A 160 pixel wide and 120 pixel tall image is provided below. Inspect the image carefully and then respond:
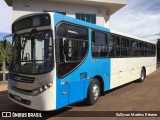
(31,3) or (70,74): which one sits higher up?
(31,3)

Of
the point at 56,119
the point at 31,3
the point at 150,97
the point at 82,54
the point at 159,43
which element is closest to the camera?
the point at 56,119

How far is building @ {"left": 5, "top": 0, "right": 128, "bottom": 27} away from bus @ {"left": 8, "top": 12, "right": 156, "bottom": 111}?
1352cm

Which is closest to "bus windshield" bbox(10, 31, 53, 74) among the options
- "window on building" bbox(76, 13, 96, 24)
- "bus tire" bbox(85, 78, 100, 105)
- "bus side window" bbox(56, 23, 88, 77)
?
"bus side window" bbox(56, 23, 88, 77)

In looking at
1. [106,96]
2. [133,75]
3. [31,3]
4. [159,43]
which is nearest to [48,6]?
[31,3]

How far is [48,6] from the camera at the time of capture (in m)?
20.3

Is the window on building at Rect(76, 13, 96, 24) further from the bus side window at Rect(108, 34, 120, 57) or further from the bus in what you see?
the bus

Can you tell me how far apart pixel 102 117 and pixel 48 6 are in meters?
16.4

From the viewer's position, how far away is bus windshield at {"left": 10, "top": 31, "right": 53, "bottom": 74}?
546 centimetres

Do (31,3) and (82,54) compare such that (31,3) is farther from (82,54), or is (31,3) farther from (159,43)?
(159,43)

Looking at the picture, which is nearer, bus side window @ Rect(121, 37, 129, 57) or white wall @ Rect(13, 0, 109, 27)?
bus side window @ Rect(121, 37, 129, 57)

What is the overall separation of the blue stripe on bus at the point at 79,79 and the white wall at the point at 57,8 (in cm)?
1333

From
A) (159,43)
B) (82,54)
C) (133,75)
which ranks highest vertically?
(159,43)

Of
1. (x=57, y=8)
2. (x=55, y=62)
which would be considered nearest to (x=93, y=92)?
(x=55, y=62)

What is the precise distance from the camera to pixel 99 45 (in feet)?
25.6
